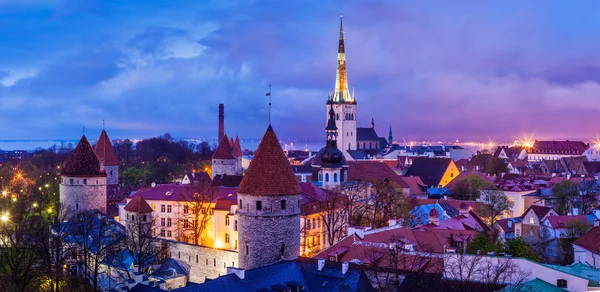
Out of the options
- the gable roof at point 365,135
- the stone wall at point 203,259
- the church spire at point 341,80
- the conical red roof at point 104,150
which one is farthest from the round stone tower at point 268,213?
the gable roof at point 365,135

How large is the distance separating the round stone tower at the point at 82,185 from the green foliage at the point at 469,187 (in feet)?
106

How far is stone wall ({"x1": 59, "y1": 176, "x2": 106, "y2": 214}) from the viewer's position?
47312 millimetres

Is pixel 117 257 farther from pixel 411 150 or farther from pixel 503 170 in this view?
pixel 411 150

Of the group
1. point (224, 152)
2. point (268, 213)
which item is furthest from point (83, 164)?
point (268, 213)

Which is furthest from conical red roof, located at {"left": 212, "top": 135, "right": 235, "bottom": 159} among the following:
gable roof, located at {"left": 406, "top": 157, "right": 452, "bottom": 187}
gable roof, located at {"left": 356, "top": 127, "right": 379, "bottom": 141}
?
gable roof, located at {"left": 356, "top": 127, "right": 379, "bottom": 141}

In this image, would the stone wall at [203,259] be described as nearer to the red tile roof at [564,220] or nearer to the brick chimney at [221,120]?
the red tile roof at [564,220]

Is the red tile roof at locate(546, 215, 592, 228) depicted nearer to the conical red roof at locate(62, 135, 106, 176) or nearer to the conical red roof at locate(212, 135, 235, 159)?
the conical red roof at locate(62, 135, 106, 176)

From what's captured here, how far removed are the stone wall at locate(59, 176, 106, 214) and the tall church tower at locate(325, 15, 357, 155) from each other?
190 feet

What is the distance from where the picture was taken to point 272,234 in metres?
26.0

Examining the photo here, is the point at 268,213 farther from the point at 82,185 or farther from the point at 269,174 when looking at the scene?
the point at 82,185

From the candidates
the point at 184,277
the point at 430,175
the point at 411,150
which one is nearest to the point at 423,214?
the point at 184,277

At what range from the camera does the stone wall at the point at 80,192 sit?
4731 cm

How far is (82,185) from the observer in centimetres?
4741

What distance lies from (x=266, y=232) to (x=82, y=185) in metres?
26.2
